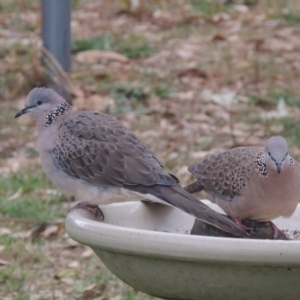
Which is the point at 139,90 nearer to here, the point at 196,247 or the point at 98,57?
the point at 98,57

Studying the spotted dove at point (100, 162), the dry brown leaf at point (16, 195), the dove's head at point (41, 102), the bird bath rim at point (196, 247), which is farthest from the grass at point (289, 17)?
the bird bath rim at point (196, 247)

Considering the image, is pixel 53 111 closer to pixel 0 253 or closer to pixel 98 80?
pixel 0 253

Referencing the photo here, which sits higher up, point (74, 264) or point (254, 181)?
point (254, 181)

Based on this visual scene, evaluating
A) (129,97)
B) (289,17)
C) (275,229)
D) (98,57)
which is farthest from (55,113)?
(289,17)

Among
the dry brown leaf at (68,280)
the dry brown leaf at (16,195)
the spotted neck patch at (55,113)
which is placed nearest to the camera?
the spotted neck patch at (55,113)

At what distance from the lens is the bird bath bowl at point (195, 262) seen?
108 inches

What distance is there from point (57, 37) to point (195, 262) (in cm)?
516

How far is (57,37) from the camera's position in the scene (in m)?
7.69

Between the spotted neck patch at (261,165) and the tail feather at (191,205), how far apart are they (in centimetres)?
29

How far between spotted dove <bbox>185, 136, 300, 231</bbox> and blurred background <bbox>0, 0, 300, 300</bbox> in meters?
1.33

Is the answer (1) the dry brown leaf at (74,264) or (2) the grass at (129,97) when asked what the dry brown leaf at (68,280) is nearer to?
(1) the dry brown leaf at (74,264)

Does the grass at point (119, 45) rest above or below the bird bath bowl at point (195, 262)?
below

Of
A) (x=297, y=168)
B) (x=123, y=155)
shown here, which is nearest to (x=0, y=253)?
(x=123, y=155)

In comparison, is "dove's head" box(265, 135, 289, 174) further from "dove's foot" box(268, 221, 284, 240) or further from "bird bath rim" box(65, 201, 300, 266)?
"bird bath rim" box(65, 201, 300, 266)
